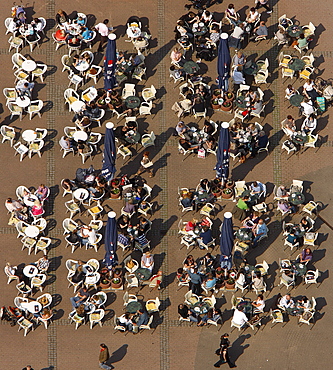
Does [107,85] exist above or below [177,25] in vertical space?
below

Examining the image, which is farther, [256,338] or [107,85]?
[107,85]

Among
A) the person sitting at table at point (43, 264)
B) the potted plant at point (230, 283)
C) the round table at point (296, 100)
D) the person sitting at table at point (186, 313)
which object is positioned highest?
the round table at point (296, 100)

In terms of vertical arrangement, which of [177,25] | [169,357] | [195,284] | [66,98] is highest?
[177,25]

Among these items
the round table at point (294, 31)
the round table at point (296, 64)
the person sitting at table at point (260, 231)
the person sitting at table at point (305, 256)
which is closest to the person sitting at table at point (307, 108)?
the round table at point (296, 64)

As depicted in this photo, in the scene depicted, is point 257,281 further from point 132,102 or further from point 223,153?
point 132,102

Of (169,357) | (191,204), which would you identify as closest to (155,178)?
(191,204)

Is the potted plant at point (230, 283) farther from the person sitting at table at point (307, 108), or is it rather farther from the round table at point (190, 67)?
the round table at point (190, 67)

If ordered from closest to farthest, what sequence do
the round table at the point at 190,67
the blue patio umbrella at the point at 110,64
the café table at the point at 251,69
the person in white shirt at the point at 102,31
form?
the blue patio umbrella at the point at 110,64 < the round table at the point at 190,67 < the café table at the point at 251,69 < the person in white shirt at the point at 102,31

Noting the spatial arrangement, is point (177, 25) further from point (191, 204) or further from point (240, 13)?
point (191, 204)
